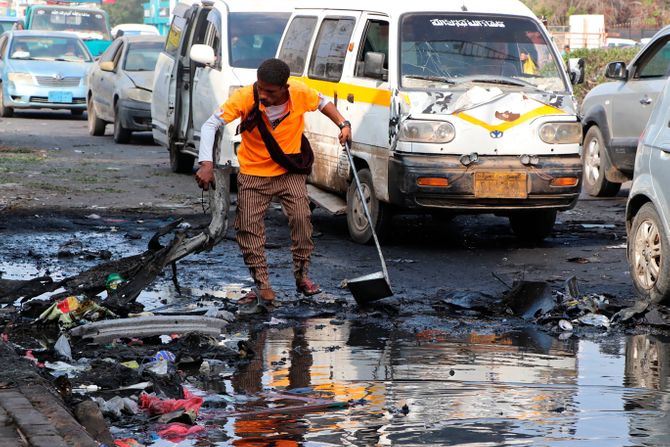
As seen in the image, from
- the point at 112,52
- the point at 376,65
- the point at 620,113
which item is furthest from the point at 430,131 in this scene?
the point at 112,52

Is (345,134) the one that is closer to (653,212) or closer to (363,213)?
(653,212)

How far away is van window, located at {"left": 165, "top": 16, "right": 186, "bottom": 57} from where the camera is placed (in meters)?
16.4

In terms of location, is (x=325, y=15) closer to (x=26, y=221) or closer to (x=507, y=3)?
(x=507, y=3)

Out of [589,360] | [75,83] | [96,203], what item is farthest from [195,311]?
[75,83]

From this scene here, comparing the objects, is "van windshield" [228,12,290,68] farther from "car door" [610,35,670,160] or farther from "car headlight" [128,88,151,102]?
"car headlight" [128,88,151,102]

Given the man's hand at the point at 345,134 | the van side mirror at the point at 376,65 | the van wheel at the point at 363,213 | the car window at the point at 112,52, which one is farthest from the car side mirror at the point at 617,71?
the car window at the point at 112,52

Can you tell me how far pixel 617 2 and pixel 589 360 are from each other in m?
60.0

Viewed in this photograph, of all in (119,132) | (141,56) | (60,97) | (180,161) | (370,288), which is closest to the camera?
(370,288)

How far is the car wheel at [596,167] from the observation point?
591 inches

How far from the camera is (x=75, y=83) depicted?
88.9 feet

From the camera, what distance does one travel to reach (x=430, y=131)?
1032 centimetres

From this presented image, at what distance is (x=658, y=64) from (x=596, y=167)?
180 centimetres

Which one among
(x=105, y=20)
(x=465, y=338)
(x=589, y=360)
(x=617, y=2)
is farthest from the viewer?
(x=617, y=2)

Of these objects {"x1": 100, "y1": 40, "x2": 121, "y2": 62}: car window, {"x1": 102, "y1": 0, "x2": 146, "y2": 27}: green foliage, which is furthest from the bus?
{"x1": 102, "y1": 0, "x2": 146, "y2": 27}: green foliage
